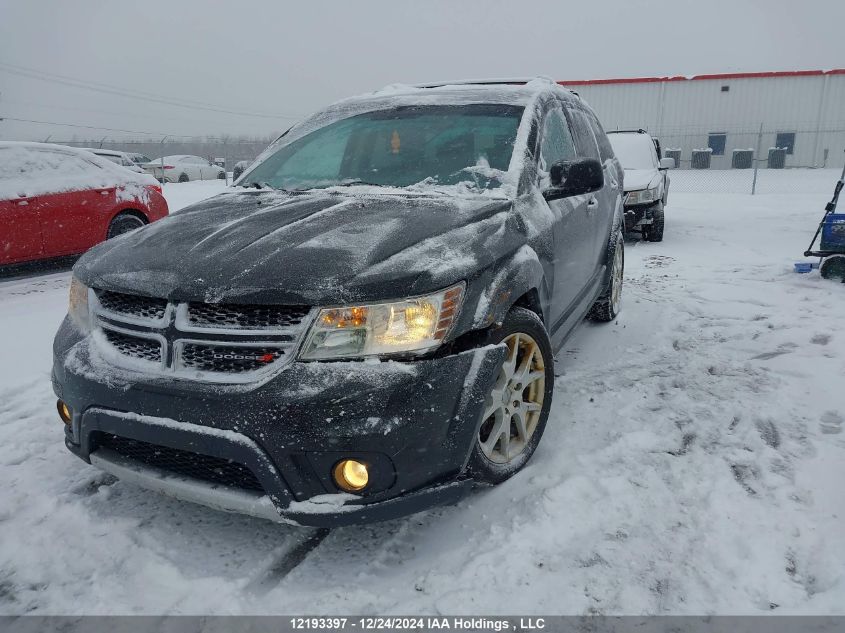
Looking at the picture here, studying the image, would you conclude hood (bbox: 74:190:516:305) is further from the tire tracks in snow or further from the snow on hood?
the snow on hood

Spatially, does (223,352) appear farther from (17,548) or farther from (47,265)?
(47,265)

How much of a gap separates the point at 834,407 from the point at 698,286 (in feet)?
10.7

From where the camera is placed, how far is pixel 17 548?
2.39 metres

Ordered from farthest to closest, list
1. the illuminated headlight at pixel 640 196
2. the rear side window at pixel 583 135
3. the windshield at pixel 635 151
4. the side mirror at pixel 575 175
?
the windshield at pixel 635 151, the illuminated headlight at pixel 640 196, the rear side window at pixel 583 135, the side mirror at pixel 575 175

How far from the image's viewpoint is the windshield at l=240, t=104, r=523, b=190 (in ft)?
10.3

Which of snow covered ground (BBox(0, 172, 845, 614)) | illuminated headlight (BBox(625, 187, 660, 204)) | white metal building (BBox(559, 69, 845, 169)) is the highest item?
white metal building (BBox(559, 69, 845, 169))

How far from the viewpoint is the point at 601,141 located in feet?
16.9

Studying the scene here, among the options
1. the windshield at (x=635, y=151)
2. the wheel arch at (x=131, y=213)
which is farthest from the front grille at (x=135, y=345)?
the windshield at (x=635, y=151)

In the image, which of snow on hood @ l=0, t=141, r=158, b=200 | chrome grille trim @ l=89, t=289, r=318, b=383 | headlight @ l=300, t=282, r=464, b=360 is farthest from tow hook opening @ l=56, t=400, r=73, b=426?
snow on hood @ l=0, t=141, r=158, b=200

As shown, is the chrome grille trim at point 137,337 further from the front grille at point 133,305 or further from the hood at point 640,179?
the hood at point 640,179

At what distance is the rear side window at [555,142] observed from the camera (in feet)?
11.0

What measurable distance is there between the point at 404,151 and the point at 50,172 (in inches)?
228

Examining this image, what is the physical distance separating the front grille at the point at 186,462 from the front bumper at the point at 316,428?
32mm

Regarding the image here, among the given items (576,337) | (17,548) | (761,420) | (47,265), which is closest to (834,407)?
(761,420)
